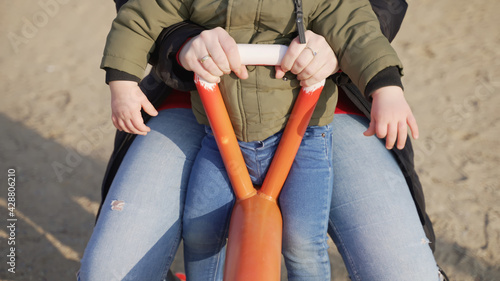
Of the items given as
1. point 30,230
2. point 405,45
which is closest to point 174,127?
point 30,230

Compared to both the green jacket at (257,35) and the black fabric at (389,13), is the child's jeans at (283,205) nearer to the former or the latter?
the green jacket at (257,35)

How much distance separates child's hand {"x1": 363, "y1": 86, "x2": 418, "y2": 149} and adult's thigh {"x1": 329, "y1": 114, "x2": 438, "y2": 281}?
188 mm

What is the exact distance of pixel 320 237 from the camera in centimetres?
92

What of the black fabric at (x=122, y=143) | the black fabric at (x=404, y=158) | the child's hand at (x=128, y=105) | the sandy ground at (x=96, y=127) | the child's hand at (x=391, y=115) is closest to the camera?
the child's hand at (x=391, y=115)

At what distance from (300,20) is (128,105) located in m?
0.37

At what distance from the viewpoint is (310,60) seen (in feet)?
2.81

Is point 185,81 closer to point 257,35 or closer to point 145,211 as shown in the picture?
point 257,35

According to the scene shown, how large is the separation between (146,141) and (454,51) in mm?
2012

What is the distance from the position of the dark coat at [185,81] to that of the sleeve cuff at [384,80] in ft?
0.33

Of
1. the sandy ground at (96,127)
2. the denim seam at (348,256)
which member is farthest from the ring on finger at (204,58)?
the sandy ground at (96,127)

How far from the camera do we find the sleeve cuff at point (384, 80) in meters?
0.83

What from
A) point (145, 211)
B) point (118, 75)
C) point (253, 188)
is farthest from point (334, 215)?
point (118, 75)

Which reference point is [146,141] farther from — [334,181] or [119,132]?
[334,181]

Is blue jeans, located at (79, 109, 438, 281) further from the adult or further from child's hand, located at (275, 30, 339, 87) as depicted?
child's hand, located at (275, 30, 339, 87)
